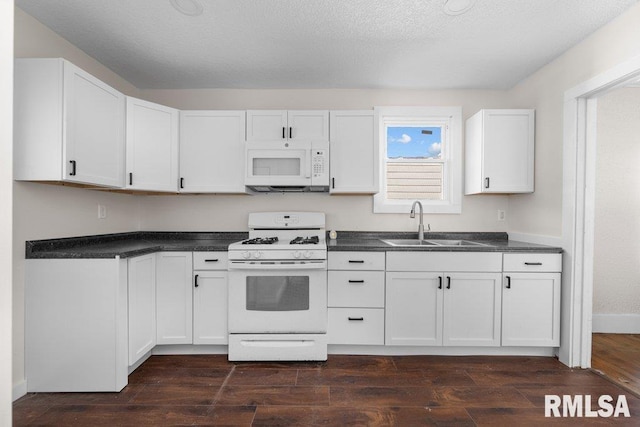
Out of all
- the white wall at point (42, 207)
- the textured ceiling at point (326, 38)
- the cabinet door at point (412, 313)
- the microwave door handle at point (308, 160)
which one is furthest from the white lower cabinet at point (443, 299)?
the white wall at point (42, 207)

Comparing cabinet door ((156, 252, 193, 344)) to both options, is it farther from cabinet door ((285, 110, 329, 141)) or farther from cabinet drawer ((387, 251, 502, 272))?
cabinet drawer ((387, 251, 502, 272))

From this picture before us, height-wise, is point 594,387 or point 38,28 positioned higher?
point 38,28

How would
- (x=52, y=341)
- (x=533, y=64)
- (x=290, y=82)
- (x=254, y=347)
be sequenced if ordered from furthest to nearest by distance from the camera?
(x=290, y=82)
(x=533, y=64)
(x=254, y=347)
(x=52, y=341)

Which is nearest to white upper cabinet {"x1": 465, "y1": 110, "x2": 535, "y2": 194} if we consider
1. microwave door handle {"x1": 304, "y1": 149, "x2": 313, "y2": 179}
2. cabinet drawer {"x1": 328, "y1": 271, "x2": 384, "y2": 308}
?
cabinet drawer {"x1": 328, "y1": 271, "x2": 384, "y2": 308}

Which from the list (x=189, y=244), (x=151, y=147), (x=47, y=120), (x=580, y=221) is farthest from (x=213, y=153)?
(x=580, y=221)

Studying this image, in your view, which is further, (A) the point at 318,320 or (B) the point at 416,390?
(A) the point at 318,320

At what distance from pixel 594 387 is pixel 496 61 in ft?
8.62

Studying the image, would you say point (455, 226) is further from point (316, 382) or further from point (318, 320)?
point (316, 382)

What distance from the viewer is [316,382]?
2.38 m

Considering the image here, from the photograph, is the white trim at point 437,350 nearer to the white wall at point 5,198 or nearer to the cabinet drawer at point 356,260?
the cabinet drawer at point 356,260

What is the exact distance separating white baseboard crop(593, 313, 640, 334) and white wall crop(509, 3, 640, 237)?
49.5 inches

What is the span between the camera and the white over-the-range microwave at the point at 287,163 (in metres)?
3.04

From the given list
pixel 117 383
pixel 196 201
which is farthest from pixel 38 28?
pixel 117 383

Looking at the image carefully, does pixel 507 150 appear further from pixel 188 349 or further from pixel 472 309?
pixel 188 349
